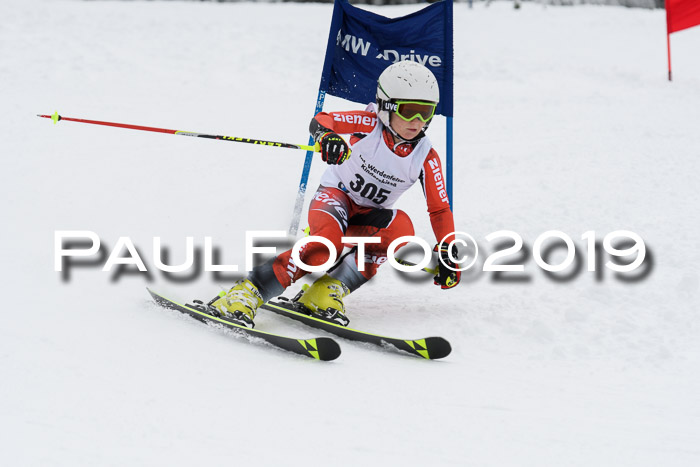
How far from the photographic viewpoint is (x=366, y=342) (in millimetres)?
3600

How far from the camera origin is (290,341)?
327 cm

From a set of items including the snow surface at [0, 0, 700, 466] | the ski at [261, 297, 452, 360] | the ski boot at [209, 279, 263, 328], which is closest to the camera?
the snow surface at [0, 0, 700, 466]

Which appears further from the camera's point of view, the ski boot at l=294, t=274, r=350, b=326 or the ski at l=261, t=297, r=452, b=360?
the ski boot at l=294, t=274, r=350, b=326

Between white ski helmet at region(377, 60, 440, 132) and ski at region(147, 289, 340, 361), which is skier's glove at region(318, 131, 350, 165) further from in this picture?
ski at region(147, 289, 340, 361)

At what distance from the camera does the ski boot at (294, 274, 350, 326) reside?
3.81 m

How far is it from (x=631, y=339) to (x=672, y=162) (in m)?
3.63

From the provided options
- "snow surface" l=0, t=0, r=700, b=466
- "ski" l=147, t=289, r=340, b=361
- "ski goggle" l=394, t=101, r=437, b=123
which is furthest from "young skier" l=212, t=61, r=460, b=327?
"snow surface" l=0, t=0, r=700, b=466

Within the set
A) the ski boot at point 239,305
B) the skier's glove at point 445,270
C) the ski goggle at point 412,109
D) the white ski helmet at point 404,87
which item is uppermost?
the white ski helmet at point 404,87

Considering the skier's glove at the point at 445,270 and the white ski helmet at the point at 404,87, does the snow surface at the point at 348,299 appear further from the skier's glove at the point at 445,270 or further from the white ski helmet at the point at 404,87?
the white ski helmet at the point at 404,87

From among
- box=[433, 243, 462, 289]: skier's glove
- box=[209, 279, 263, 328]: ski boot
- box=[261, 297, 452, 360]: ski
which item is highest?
box=[433, 243, 462, 289]: skier's glove

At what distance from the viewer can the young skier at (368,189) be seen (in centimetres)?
377

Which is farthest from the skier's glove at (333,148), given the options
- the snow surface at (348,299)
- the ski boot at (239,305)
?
the snow surface at (348,299)

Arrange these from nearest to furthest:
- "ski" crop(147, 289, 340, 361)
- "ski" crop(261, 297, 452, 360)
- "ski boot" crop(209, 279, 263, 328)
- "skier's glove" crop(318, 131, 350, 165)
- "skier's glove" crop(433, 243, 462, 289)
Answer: "ski" crop(147, 289, 340, 361)
"ski" crop(261, 297, 452, 360)
"ski boot" crop(209, 279, 263, 328)
"skier's glove" crop(318, 131, 350, 165)
"skier's glove" crop(433, 243, 462, 289)

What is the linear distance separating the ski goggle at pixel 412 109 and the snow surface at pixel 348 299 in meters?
1.17
